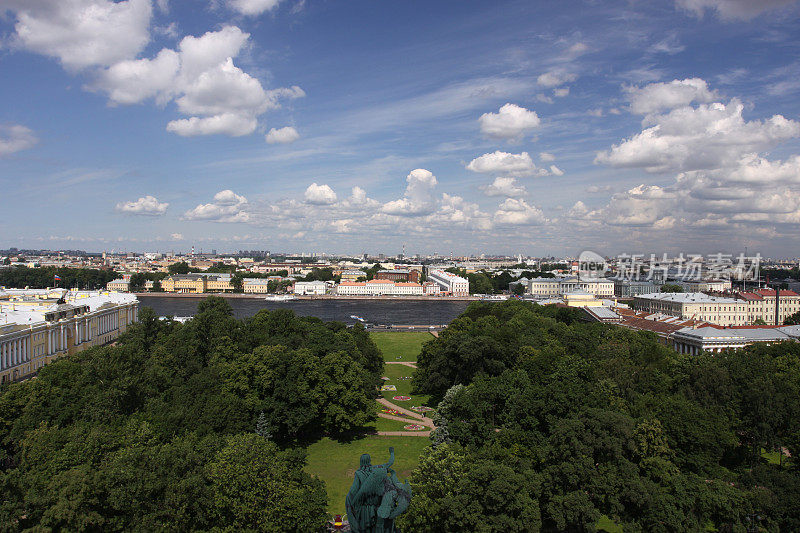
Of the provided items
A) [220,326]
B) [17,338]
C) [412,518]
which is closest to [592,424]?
[412,518]

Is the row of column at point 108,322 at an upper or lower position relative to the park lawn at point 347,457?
upper

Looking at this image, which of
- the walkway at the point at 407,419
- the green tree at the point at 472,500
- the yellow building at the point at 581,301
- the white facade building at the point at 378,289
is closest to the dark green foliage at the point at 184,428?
the walkway at the point at 407,419

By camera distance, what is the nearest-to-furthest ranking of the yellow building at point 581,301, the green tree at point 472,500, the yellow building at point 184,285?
the green tree at point 472,500
the yellow building at point 581,301
the yellow building at point 184,285

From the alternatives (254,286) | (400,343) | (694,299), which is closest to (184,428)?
(400,343)

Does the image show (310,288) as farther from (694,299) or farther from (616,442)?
(616,442)

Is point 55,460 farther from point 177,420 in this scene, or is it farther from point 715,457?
point 715,457

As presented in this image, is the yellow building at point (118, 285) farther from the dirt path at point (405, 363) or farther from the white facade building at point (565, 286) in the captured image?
the dirt path at point (405, 363)
